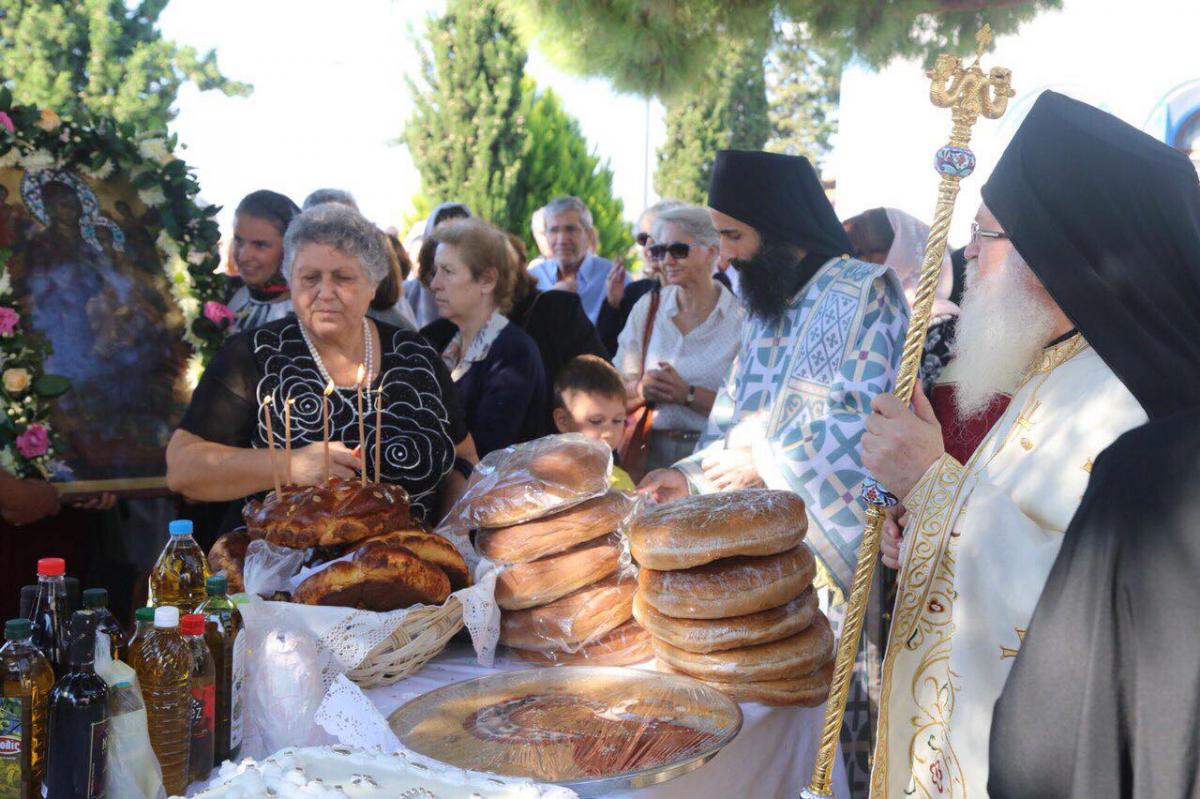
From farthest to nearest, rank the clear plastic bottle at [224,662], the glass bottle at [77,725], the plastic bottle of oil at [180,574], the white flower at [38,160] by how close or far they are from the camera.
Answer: the white flower at [38,160], the plastic bottle of oil at [180,574], the clear plastic bottle at [224,662], the glass bottle at [77,725]

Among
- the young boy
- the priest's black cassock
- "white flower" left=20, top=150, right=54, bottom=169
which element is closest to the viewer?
the priest's black cassock

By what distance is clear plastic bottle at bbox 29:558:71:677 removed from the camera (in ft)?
6.14

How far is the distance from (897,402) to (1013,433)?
24 cm

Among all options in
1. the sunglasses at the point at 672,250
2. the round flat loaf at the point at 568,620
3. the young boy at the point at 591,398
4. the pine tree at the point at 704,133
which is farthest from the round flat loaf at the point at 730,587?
the pine tree at the point at 704,133

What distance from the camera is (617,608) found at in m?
2.66

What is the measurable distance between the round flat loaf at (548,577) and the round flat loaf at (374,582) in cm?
23

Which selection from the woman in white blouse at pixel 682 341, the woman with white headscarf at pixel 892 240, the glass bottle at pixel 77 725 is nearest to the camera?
the glass bottle at pixel 77 725

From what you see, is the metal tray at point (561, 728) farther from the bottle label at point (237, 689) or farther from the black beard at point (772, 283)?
the black beard at point (772, 283)

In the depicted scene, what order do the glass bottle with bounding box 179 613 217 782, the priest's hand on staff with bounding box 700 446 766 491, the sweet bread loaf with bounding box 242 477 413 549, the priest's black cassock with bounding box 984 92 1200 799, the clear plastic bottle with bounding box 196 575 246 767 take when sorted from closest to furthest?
the priest's black cassock with bounding box 984 92 1200 799, the glass bottle with bounding box 179 613 217 782, the clear plastic bottle with bounding box 196 575 246 767, the sweet bread loaf with bounding box 242 477 413 549, the priest's hand on staff with bounding box 700 446 766 491

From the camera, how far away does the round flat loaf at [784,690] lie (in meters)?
2.43

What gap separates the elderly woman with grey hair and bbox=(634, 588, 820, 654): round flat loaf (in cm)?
94

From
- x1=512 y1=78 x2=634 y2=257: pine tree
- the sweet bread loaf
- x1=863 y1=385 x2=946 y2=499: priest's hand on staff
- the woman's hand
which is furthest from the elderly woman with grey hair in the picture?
x1=512 y1=78 x2=634 y2=257: pine tree

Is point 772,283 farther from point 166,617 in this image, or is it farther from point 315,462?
point 166,617

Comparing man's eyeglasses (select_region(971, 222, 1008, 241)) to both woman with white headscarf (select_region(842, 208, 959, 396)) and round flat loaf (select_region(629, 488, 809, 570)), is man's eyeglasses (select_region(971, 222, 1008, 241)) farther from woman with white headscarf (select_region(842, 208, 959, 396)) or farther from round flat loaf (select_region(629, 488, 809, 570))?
woman with white headscarf (select_region(842, 208, 959, 396))
